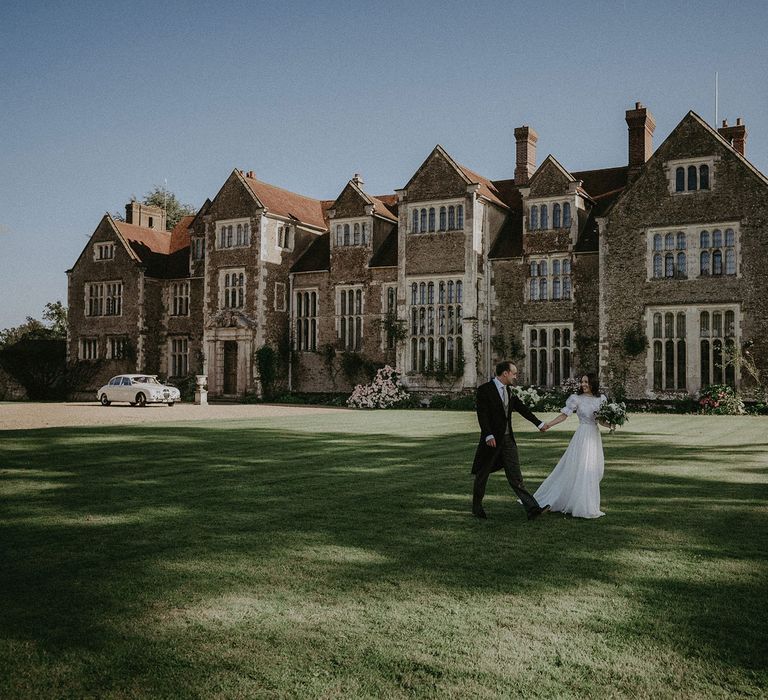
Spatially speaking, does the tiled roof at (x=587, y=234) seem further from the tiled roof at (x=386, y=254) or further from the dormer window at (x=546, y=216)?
the tiled roof at (x=386, y=254)

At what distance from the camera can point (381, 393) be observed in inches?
1232

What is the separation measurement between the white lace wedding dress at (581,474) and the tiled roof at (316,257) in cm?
2685

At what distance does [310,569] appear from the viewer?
19.8 ft

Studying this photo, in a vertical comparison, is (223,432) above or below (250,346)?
below

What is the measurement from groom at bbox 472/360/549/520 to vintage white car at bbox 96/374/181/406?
2519 cm

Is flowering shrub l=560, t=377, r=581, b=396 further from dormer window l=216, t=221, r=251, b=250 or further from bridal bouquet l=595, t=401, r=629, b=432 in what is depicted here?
bridal bouquet l=595, t=401, r=629, b=432

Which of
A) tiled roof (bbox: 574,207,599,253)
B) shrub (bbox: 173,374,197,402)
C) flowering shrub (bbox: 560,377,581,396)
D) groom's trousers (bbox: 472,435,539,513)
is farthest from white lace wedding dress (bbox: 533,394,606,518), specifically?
shrub (bbox: 173,374,197,402)

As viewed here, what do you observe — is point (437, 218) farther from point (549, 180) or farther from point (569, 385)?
point (569, 385)

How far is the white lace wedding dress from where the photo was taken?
8375 millimetres

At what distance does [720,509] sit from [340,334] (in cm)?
2663

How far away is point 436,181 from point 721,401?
13.6m

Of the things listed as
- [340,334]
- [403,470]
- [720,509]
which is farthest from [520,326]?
[720,509]

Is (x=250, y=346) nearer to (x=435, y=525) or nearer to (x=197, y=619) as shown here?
(x=435, y=525)

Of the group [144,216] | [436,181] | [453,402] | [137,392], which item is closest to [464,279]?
[436,181]
